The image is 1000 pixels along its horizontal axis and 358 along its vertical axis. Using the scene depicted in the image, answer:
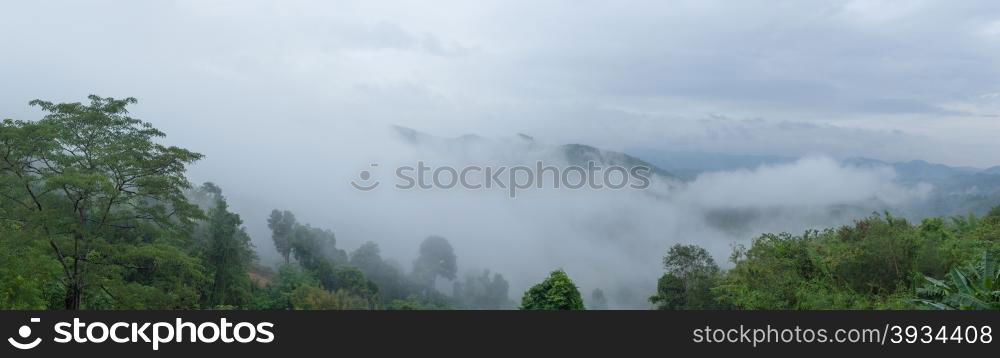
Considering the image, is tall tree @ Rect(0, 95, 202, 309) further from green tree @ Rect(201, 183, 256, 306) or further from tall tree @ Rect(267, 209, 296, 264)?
tall tree @ Rect(267, 209, 296, 264)

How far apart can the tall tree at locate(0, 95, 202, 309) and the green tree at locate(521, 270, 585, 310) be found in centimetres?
1375

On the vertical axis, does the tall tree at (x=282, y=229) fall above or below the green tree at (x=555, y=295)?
above

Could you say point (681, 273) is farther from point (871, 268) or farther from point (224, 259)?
point (224, 259)

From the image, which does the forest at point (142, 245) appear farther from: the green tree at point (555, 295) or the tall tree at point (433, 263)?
the tall tree at point (433, 263)

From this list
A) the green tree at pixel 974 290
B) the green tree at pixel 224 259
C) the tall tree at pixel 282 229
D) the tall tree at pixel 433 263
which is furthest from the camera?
the tall tree at pixel 433 263

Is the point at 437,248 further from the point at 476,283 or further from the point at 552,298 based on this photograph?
the point at 552,298

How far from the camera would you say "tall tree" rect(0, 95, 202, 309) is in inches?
813

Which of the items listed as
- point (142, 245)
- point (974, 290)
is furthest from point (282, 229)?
point (974, 290)

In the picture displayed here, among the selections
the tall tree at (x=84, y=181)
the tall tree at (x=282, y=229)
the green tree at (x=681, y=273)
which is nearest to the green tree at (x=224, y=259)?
the tall tree at (x=84, y=181)

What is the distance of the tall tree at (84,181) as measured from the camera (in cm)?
2066

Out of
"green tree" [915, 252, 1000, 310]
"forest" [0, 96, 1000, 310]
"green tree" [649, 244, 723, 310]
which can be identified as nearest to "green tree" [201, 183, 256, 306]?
"forest" [0, 96, 1000, 310]

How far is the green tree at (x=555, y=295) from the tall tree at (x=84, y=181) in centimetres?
1375

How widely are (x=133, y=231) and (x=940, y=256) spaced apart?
28.0 meters

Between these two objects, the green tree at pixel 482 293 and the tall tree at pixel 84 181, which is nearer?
the tall tree at pixel 84 181
